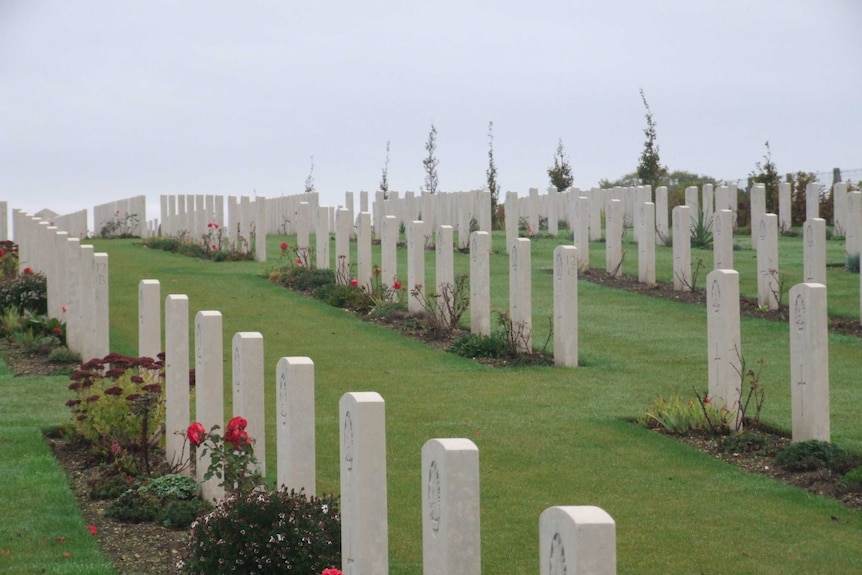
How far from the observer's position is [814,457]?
877 cm

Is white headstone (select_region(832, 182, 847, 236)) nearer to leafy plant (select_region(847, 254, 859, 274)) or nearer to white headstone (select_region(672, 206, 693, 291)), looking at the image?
leafy plant (select_region(847, 254, 859, 274))

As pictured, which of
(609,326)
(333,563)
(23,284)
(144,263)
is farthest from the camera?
(144,263)

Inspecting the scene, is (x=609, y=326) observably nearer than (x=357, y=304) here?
Yes

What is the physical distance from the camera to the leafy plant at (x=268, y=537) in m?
6.16

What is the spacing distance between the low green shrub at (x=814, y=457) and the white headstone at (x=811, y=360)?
234 mm

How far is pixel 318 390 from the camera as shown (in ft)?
38.8

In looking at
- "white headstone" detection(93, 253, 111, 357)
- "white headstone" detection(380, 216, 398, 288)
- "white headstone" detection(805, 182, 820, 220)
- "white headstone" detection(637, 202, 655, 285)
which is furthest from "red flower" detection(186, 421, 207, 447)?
"white headstone" detection(805, 182, 820, 220)

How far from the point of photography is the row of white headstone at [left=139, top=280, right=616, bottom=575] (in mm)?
3600

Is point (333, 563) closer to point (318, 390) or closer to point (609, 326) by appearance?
point (318, 390)

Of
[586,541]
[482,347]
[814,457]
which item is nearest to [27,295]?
[482,347]

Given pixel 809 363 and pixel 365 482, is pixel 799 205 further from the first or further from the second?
pixel 365 482

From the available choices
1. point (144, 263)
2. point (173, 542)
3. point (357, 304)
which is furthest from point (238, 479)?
point (144, 263)

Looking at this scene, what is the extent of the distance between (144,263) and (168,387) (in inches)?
609

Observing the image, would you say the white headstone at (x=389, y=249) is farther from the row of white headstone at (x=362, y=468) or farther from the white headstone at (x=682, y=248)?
the row of white headstone at (x=362, y=468)
